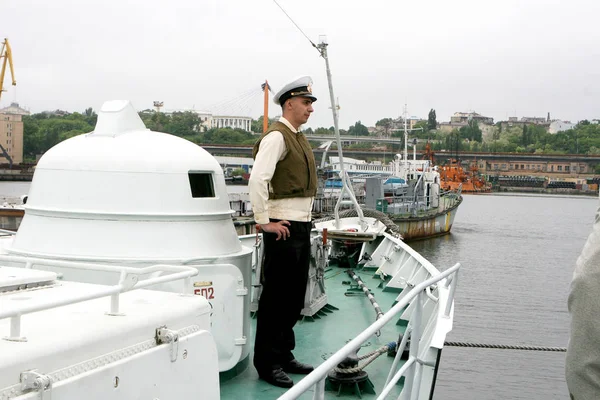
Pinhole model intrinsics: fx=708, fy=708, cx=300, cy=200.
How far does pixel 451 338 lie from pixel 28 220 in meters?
14.2

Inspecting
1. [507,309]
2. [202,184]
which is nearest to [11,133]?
[507,309]

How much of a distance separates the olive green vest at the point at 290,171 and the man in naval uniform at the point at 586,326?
9.67ft

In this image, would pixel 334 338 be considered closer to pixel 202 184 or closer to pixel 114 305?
pixel 202 184

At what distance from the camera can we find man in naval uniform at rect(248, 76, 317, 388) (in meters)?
4.68

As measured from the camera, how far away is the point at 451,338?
57.8 ft

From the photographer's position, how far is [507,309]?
22188 millimetres

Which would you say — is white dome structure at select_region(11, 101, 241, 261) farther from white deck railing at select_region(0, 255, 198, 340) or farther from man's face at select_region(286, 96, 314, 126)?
man's face at select_region(286, 96, 314, 126)

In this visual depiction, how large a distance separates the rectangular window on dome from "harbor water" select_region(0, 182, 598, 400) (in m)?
9.50

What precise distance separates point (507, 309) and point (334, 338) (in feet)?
55.4

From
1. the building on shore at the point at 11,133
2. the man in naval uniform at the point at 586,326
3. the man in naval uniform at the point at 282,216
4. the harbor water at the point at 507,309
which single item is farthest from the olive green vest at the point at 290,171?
the building on shore at the point at 11,133

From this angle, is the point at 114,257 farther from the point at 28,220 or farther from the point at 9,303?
the point at 9,303

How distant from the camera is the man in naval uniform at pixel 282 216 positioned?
468cm

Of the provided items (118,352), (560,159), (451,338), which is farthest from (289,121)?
(560,159)

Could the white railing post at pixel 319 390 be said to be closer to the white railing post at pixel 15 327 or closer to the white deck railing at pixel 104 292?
the white deck railing at pixel 104 292
